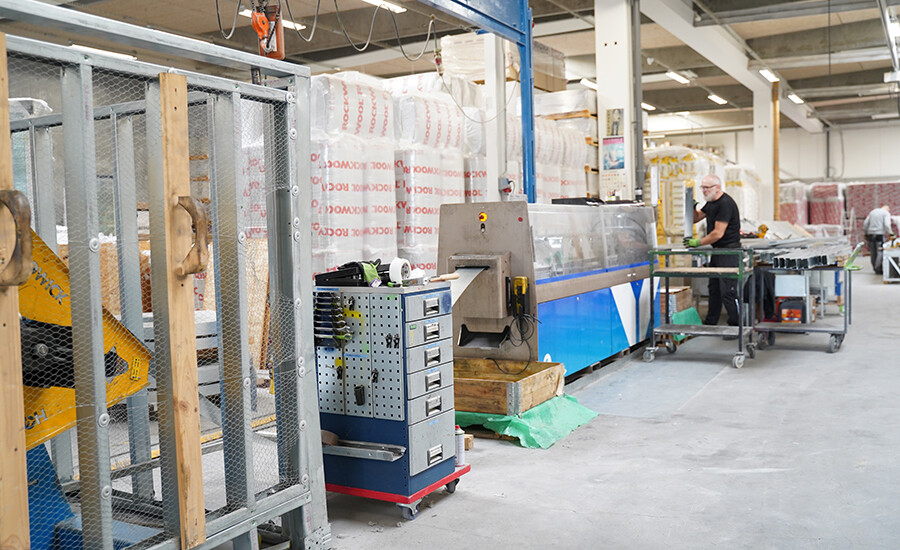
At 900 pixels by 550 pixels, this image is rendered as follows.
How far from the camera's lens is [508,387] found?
4.73 metres

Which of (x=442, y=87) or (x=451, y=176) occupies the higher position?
(x=442, y=87)

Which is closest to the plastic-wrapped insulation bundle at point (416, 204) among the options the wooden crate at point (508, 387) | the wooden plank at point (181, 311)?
the wooden crate at point (508, 387)

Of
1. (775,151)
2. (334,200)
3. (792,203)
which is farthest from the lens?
(792,203)

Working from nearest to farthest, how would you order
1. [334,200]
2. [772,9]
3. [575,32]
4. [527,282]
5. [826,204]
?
[527,282] → [334,200] → [772,9] → [575,32] → [826,204]

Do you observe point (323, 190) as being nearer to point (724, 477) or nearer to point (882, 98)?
point (724, 477)

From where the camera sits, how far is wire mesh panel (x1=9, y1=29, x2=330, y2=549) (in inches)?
93.6

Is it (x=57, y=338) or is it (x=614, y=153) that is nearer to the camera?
(x=57, y=338)

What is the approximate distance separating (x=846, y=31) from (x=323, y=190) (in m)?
12.0

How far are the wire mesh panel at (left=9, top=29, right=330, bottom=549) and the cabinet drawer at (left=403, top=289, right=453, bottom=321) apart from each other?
0.57 meters

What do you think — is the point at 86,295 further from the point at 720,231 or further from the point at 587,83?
the point at 587,83

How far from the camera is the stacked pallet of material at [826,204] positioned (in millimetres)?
21703

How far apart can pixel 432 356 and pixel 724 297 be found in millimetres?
5537

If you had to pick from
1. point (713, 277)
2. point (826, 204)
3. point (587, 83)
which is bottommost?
point (713, 277)

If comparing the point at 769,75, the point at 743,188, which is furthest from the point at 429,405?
the point at 769,75
